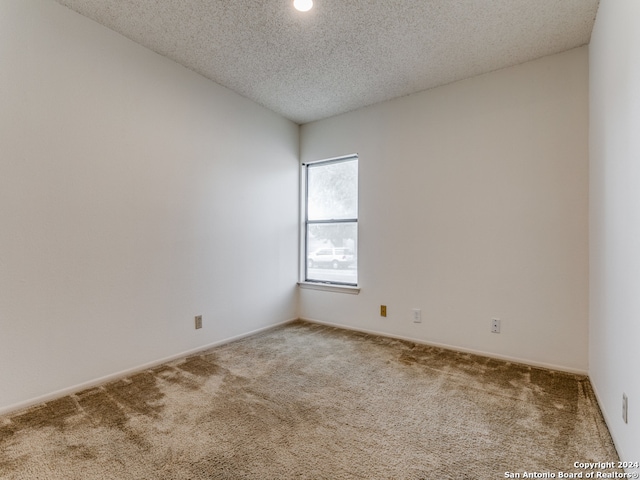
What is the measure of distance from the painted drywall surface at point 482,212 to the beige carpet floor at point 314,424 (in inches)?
17.9

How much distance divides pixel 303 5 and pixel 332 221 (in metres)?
2.36

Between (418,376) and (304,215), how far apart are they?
98.5 inches

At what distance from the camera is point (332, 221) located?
4.04 metres

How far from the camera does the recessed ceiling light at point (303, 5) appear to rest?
6.85ft

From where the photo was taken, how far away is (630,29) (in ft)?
4.76

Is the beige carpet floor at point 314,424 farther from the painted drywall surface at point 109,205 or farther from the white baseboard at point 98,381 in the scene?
the painted drywall surface at point 109,205

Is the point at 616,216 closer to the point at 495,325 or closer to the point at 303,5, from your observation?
the point at 495,325

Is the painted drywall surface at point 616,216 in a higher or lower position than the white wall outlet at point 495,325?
higher

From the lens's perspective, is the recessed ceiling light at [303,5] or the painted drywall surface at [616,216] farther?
the recessed ceiling light at [303,5]

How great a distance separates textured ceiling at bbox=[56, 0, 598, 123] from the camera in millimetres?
2154

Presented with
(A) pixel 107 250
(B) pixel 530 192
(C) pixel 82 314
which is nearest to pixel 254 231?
(A) pixel 107 250

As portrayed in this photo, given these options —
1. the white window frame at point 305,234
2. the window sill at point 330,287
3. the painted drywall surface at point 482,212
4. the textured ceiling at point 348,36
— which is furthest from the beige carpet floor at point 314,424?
the textured ceiling at point 348,36

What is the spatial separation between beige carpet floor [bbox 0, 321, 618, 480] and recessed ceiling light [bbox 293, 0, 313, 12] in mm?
2657

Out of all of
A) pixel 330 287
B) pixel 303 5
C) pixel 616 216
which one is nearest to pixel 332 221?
pixel 330 287
